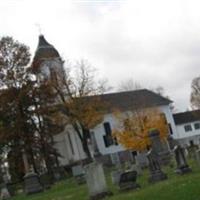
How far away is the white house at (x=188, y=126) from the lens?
7594 centimetres

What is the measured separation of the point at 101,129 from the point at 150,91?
45.2ft

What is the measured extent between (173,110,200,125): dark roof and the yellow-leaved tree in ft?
62.2

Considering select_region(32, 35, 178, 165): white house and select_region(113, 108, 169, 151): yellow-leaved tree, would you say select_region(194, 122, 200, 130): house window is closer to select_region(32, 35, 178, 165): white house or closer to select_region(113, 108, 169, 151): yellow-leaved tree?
select_region(32, 35, 178, 165): white house

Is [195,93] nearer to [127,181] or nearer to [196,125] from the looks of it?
[196,125]

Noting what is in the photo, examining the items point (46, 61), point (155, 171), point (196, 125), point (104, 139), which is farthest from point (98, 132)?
point (155, 171)

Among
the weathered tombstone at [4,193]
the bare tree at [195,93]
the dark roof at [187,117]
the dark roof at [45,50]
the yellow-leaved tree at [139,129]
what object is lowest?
the weathered tombstone at [4,193]

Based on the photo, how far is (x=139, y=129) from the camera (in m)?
54.7

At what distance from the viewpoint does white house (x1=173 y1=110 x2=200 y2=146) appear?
249 feet

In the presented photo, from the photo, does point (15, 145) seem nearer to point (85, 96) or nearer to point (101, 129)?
point (85, 96)

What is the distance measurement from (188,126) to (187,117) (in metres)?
2.20

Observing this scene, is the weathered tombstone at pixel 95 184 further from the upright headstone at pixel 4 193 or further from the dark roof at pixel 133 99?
the dark roof at pixel 133 99

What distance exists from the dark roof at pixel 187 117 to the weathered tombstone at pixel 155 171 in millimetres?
56920

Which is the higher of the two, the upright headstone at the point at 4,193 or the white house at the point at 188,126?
the white house at the point at 188,126

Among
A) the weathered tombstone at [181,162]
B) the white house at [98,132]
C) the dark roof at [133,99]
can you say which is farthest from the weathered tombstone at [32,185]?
the dark roof at [133,99]
